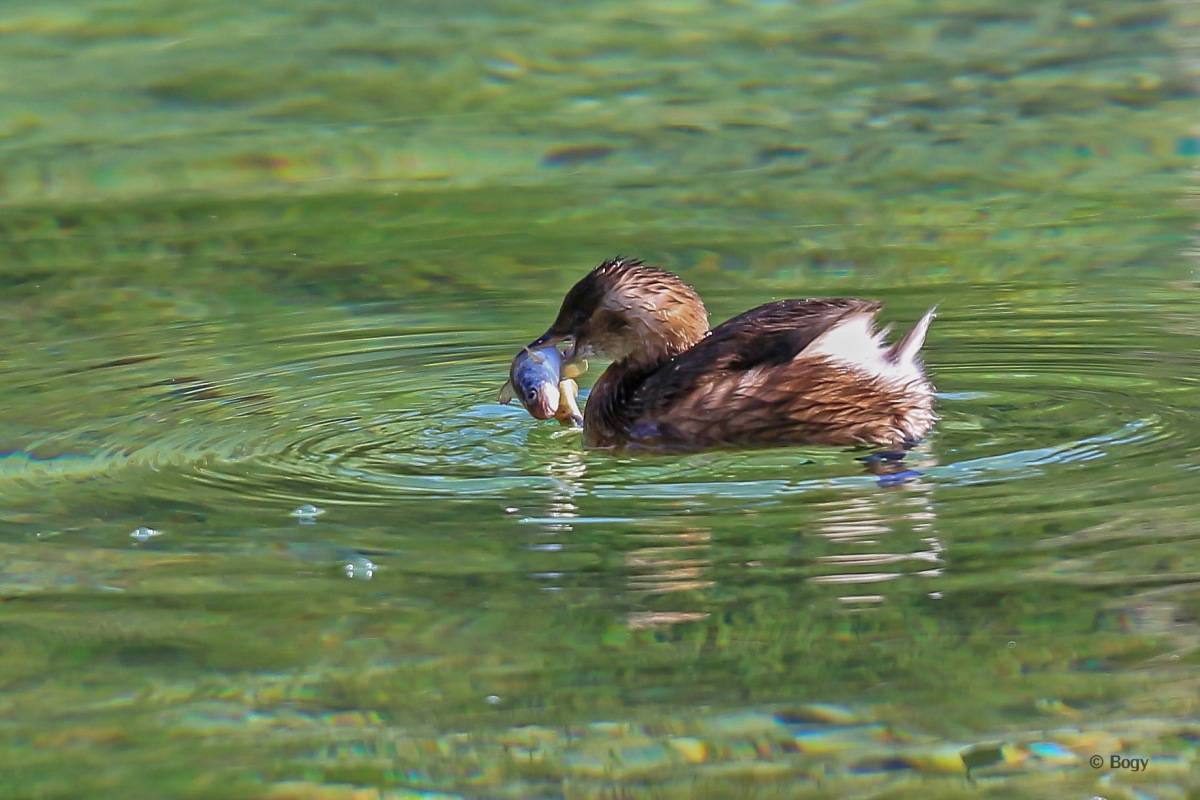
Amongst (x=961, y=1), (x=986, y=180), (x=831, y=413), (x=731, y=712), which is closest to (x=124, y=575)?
(x=731, y=712)

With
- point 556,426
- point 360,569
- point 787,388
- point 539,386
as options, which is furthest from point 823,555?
point 556,426

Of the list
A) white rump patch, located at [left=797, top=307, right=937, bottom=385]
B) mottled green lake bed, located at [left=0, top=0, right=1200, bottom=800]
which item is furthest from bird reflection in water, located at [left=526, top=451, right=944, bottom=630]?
white rump patch, located at [left=797, top=307, right=937, bottom=385]

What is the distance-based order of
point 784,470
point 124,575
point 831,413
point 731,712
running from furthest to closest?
point 831,413, point 784,470, point 124,575, point 731,712

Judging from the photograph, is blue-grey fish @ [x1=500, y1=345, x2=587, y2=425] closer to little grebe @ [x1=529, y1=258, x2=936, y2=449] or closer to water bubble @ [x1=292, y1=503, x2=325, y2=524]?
little grebe @ [x1=529, y1=258, x2=936, y2=449]

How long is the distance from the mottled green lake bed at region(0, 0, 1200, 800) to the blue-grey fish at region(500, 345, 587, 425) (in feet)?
0.43

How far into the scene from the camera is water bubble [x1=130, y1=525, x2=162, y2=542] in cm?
513

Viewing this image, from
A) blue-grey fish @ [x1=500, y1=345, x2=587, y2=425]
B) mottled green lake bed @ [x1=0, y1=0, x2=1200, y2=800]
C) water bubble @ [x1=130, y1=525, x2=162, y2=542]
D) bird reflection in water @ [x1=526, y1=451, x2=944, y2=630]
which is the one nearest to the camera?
mottled green lake bed @ [x1=0, y1=0, x2=1200, y2=800]

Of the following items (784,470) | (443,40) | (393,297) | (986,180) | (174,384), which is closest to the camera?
(784,470)

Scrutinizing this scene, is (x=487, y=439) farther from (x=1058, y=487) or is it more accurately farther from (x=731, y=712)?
(x=731, y=712)

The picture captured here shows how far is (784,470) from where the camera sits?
219 inches

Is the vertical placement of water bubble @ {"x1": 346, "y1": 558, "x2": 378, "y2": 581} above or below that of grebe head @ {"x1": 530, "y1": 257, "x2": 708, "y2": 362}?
below

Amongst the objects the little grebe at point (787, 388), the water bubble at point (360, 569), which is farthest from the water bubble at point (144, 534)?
the little grebe at point (787, 388)

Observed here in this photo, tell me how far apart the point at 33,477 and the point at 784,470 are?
219 centimetres

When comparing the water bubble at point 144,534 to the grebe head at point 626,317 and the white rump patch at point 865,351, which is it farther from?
the white rump patch at point 865,351
